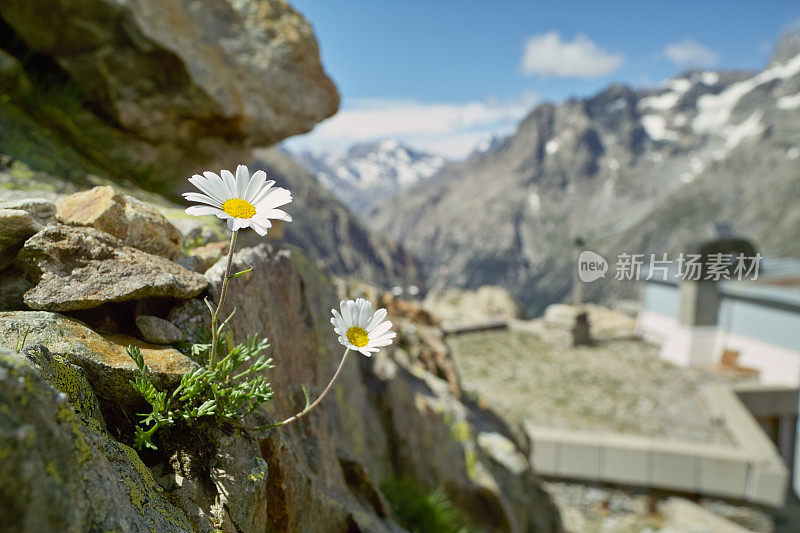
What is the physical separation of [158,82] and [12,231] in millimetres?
5684

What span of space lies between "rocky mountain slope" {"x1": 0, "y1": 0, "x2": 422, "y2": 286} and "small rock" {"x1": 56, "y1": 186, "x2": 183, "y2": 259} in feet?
9.11

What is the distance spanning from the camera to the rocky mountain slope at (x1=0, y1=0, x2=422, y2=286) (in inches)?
223

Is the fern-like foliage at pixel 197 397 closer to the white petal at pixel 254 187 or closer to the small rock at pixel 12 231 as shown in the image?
the white petal at pixel 254 187

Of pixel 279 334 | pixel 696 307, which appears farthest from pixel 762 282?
pixel 279 334

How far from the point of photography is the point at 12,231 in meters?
2.01

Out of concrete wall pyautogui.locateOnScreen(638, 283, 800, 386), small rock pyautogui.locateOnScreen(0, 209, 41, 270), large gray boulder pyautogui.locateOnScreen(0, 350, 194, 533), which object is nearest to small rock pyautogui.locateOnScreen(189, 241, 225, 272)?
small rock pyautogui.locateOnScreen(0, 209, 41, 270)

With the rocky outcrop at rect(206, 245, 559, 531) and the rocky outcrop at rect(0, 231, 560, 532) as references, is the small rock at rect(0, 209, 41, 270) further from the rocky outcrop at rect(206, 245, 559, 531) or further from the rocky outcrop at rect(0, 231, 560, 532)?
the rocky outcrop at rect(206, 245, 559, 531)

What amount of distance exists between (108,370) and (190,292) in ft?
1.71

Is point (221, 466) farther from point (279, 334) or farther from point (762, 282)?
point (762, 282)

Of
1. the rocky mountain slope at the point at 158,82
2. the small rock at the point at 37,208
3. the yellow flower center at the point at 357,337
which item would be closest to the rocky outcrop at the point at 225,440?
the small rock at the point at 37,208

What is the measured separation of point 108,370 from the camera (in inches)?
72.9

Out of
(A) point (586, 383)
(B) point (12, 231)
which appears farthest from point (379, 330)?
(A) point (586, 383)

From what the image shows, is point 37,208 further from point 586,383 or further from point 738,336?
point 738,336

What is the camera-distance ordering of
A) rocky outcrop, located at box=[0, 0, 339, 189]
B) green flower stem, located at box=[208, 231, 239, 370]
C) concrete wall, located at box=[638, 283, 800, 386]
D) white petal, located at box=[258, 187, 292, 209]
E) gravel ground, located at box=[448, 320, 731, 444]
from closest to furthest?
1. green flower stem, located at box=[208, 231, 239, 370]
2. white petal, located at box=[258, 187, 292, 209]
3. rocky outcrop, located at box=[0, 0, 339, 189]
4. gravel ground, located at box=[448, 320, 731, 444]
5. concrete wall, located at box=[638, 283, 800, 386]
